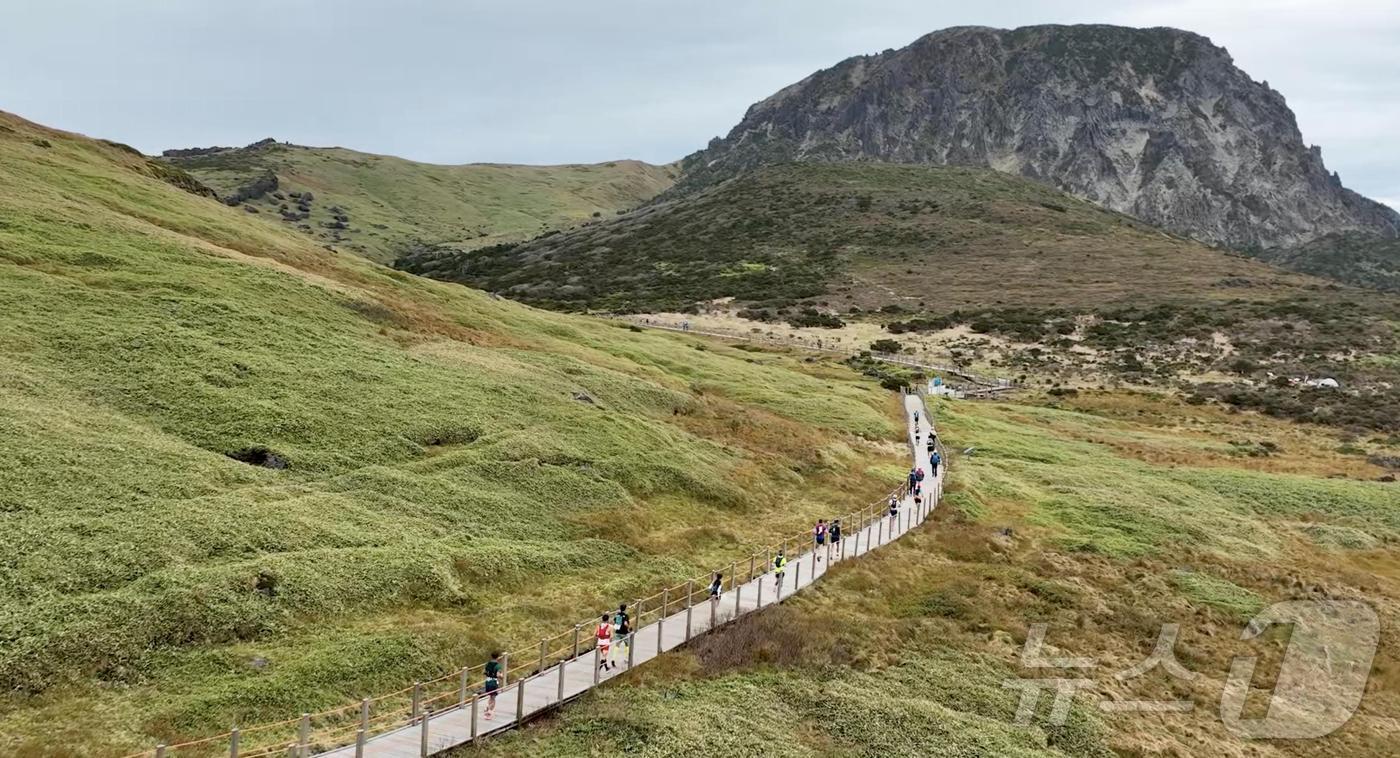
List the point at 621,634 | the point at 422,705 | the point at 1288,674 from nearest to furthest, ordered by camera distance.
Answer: the point at 422,705 < the point at 621,634 < the point at 1288,674

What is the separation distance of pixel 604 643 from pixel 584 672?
44.4 inches

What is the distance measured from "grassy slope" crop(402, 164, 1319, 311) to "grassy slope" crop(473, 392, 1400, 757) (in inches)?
3464

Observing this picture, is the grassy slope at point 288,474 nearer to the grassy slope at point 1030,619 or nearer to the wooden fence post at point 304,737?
the wooden fence post at point 304,737

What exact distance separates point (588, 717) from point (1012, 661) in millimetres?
14340

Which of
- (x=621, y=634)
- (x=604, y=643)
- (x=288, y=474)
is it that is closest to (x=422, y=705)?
(x=604, y=643)

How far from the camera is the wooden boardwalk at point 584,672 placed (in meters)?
16.6

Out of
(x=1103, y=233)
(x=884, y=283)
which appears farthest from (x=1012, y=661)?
(x=1103, y=233)

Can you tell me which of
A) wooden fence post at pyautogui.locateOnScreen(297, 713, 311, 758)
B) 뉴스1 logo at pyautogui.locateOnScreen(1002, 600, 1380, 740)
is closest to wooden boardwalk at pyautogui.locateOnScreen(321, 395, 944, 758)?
wooden fence post at pyautogui.locateOnScreen(297, 713, 311, 758)

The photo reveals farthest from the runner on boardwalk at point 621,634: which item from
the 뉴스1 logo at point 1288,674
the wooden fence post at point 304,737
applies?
the 뉴스1 logo at point 1288,674

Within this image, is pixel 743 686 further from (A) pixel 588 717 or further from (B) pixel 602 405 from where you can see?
(B) pixel 602 405

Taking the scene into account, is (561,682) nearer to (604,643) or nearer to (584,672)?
(604,643)

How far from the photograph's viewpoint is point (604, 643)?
2042cm

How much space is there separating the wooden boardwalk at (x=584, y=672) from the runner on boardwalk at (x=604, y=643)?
24 cm

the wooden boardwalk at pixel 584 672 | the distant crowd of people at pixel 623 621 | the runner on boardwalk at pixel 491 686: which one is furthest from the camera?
the distant crowd of people at pixel 623 621
